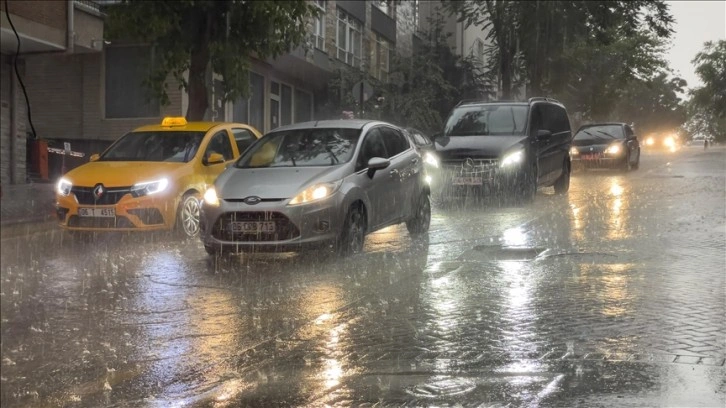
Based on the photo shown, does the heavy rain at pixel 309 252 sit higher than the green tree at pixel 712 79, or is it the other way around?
the green tree at pixel 712 79

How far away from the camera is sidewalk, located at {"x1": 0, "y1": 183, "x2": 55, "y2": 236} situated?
13974 millimetres

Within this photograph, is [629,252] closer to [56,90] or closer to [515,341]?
[515,341]

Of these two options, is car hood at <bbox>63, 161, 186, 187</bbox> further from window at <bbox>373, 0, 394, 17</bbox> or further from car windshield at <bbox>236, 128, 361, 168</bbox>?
window at <bbox>373, 0, 394, 17</bbox>

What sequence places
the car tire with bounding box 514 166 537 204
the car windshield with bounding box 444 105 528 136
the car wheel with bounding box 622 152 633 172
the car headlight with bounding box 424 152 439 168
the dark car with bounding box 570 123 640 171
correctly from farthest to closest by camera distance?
1. the dark car with bounding box 570 123 640 171
2. the car wheel with bounding box 622 152 633 172
3. the car windshield with bounding box 444 105 528 136
4. the car headlight with bounding box 424 152 439 168
5. the car tire with bounding box 514 166 537 204

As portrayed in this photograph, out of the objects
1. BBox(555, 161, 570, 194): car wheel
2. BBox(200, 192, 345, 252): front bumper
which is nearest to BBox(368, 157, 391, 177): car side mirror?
BBox(200, 192, 345, 252): front bumper

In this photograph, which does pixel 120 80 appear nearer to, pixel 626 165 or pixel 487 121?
pixel 487 121

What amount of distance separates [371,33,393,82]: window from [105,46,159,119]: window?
17239 millimetres

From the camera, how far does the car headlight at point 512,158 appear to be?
17.5 metres

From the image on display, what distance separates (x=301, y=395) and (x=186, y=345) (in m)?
1.58

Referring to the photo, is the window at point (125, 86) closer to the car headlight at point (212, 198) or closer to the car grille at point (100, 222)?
the car grille at point (100, 222)

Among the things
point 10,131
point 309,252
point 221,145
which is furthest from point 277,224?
point 10,131

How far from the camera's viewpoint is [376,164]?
11039 millimetres

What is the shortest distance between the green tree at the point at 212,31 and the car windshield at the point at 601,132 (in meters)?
14.9

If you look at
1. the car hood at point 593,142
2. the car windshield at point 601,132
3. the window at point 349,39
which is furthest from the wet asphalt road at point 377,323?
the window at point 349,39
